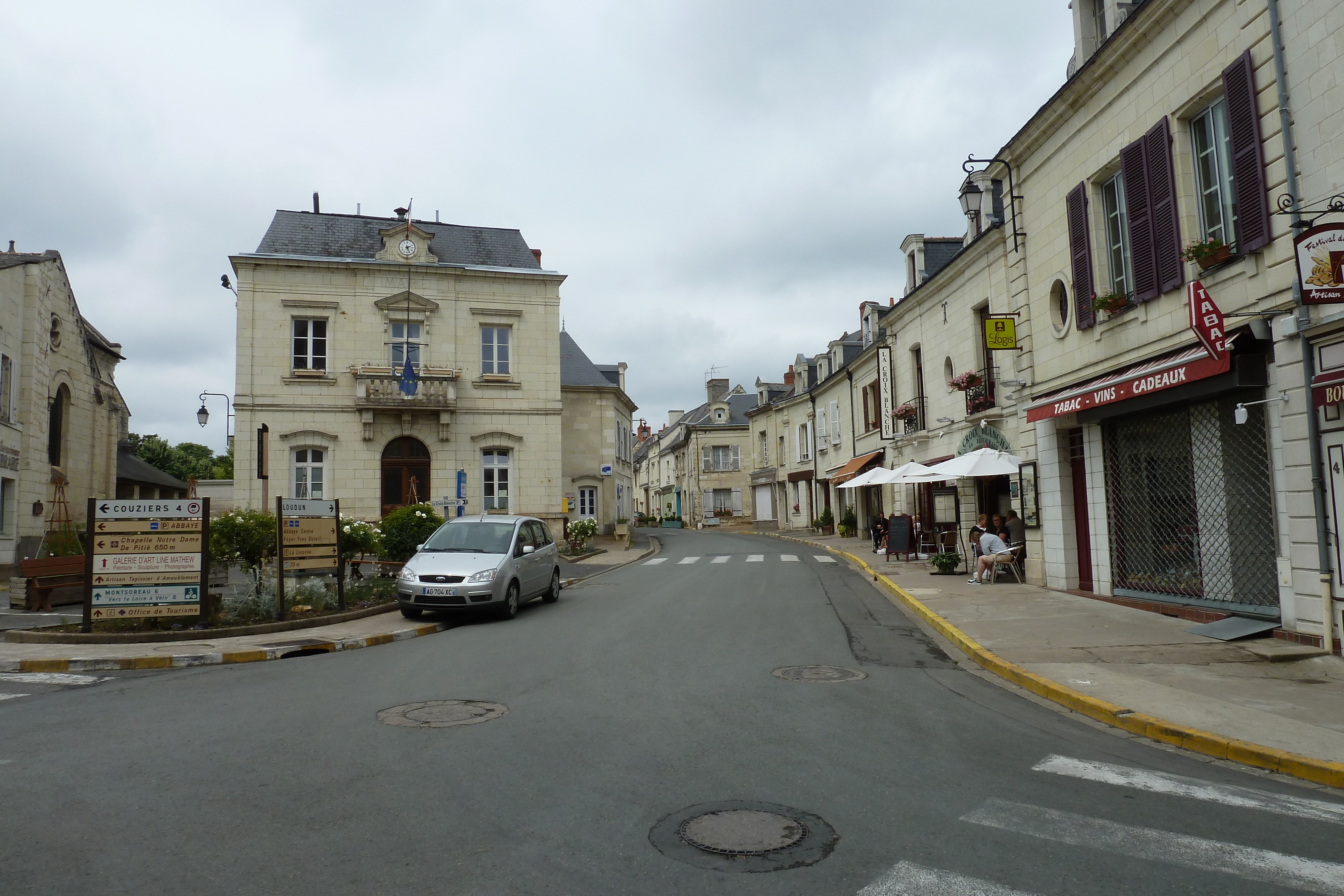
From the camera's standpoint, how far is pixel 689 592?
14594 mm

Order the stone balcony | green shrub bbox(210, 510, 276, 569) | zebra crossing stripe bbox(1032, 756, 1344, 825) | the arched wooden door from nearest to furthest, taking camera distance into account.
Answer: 1. zebra crossing stripe bbox(1032, 756, 1344, 825)
2. green shrub bbox(210, 510, 276, 569)
3. the stone balcony
4. the arched wooden door

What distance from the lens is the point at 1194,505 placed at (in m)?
10.2

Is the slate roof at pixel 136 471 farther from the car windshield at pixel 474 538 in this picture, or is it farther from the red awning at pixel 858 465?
the red awning at pixel 858 465

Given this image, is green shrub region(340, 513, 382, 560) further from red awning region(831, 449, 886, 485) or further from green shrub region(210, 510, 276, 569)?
red awning region(831, 449, 886, 485)

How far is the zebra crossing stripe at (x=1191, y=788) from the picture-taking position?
4.18 meters

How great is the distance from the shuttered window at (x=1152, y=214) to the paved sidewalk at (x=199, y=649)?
33.8ft

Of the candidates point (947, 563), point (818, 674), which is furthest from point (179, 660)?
point (947, 563)

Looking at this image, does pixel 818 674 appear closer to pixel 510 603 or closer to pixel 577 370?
pixel 510 603

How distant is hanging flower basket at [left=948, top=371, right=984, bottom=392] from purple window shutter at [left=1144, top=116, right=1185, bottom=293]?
7185 millimetres

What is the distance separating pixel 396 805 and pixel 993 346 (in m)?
12.2

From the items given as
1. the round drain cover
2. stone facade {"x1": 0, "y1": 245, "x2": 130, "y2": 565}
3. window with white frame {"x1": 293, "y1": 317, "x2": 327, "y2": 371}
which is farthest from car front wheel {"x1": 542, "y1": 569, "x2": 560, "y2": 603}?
window with white frame {"x1": 293, "y1": 317, "x2": 327, "y2": 371}

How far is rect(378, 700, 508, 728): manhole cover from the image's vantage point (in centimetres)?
586

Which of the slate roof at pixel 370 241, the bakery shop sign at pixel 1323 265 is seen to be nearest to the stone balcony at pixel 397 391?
the slate roof at pixel 370 241

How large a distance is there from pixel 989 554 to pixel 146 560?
12.9 meters
